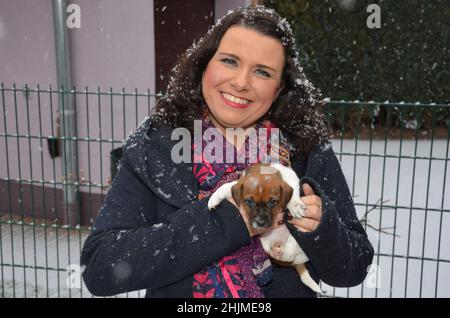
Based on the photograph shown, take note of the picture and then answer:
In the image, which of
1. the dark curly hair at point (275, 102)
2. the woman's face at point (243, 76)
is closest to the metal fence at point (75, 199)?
the dark curly hair at point (275, 102)

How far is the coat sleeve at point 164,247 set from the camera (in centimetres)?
177

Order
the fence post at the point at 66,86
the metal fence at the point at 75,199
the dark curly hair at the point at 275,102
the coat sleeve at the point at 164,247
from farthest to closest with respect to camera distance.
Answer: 1. the fence post at the point at 66,86
2. the metal fence at the point at 75,199
3. the dark curly hair at the point at 275,102
4. the coat sleeve at the point at 164,247

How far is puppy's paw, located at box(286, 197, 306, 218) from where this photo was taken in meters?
1.83

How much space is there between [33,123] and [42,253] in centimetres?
195

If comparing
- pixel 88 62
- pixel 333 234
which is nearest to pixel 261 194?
pixel 333 234

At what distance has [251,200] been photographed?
1.84m

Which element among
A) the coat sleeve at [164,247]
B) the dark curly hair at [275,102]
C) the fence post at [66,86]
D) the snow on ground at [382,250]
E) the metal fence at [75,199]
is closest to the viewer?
the coat sleeve at [164,247]

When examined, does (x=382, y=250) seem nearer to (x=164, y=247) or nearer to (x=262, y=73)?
(x=262, y=73)

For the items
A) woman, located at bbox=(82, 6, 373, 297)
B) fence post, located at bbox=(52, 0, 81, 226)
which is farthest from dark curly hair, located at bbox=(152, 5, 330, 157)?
fence post, located at bbox=(52, 0, 81, 226)

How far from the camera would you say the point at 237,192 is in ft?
6.11

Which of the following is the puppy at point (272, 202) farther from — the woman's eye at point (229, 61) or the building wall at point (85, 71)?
the building wall at point (85, 71)

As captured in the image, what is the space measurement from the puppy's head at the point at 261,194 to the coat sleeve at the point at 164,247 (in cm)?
6

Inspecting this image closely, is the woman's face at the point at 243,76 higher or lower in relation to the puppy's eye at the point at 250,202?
higher

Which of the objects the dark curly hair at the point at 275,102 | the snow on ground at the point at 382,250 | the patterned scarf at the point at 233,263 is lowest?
the snow on ground at the point at 382,250
